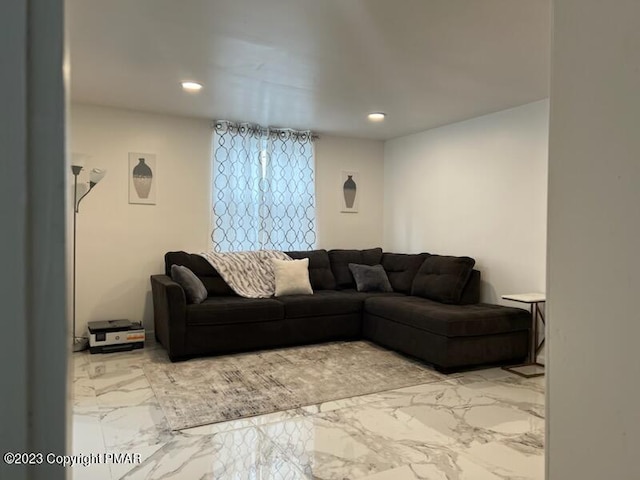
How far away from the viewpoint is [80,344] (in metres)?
4.16

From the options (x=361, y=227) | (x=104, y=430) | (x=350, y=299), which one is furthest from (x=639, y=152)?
(x=361, y=227)

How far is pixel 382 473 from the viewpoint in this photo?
6.85 ft

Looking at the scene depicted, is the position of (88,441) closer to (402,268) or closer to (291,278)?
A: (291,278)

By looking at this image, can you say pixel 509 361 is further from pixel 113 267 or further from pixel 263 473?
pixel 113 267

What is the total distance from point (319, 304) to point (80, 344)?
222 centimetres

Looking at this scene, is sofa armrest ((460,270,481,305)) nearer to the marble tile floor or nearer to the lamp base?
the marble tile floor

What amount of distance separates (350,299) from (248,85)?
2.24m

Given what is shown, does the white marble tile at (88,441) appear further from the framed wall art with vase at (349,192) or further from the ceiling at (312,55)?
the framed wall art with vase at (349,192)

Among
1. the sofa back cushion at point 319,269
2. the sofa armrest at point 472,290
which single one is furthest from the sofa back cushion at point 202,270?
the sofa armrest at point 472,290

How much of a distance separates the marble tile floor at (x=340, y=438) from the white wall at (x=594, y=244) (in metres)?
1.38

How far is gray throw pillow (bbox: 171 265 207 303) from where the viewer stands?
3971 mm

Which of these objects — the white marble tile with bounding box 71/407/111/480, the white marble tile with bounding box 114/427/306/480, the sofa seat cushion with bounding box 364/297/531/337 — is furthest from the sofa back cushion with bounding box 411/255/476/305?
the white marble tile with bounding box 71/407/111/480

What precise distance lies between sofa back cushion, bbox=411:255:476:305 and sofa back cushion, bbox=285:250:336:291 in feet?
3.07

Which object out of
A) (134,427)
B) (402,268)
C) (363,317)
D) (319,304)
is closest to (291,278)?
(319,304)
